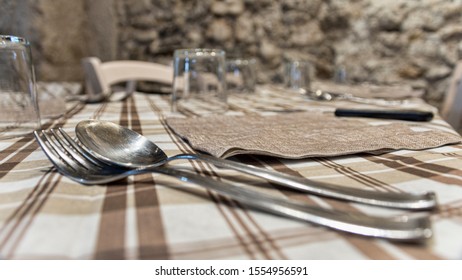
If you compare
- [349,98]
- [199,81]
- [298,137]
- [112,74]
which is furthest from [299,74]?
[298,137]

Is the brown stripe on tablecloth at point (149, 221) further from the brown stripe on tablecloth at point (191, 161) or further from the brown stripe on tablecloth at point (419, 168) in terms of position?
the brown stripe on tablecloth at point (419, 168)

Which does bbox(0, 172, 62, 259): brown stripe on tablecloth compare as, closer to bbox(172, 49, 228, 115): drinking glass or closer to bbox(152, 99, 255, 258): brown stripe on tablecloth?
bbox(152, 99, 255, 258): brown stripe on tablecloth

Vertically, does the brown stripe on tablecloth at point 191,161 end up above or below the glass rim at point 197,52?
below

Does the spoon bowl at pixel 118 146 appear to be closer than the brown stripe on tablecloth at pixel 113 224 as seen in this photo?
No

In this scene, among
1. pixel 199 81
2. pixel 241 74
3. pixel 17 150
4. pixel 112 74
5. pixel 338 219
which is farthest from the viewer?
pixel 112 74

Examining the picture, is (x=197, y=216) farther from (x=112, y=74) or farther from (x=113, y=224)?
(x=112, y=74)

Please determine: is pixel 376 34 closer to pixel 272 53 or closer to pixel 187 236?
pixel 272 53

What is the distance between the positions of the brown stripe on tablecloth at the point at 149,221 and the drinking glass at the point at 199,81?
0.49 meters

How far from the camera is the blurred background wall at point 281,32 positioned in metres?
1.83

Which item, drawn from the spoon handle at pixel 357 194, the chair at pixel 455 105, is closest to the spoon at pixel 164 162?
the spoon handle at pixel 357 194

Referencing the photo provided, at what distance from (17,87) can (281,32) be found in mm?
1669

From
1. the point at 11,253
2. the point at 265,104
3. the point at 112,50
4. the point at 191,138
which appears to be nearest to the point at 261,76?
the point at 112,50

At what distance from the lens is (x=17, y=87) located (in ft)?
2.16

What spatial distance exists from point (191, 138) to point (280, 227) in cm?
28
